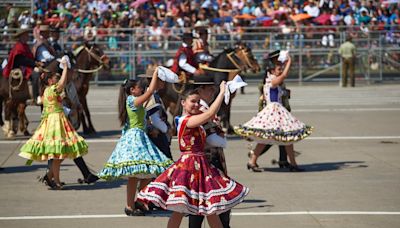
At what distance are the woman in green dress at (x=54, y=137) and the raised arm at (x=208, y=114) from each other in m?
4.23

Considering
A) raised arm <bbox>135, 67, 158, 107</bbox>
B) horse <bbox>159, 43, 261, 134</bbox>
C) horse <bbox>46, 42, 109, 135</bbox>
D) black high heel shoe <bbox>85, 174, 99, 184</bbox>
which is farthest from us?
horse <bbox>46, 42, 109, 135</bbox>

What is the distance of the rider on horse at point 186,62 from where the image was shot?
65.2 ft

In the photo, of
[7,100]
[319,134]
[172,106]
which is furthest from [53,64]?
[319,134]

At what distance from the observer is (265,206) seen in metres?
11.9

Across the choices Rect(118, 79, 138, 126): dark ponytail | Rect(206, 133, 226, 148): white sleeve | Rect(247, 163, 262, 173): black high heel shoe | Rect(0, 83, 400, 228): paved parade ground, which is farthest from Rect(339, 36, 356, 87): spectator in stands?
Rect(206, 133, 226, 148): white sleeve

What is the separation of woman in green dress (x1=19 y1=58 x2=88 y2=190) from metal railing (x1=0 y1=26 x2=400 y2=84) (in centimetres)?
1706

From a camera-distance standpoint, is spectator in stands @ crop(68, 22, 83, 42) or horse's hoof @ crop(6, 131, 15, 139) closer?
horse's hoof @ crop(6, 131, 15, 139)

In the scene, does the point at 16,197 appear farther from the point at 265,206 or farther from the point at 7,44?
the point at 7,44

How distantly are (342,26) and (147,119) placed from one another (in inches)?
827

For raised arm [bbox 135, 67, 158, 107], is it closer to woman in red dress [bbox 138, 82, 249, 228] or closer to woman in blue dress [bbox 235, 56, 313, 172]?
woman in red dress [bbox 138, 82, 249, 228]

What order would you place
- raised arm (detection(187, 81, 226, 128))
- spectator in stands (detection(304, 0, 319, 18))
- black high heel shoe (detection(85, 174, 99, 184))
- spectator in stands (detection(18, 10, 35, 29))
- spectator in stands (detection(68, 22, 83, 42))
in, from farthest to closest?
1. spectator in stands (detection(304, 0, 319, 18))
2. spectator in stands (detection(68, 22, 83, 42))
3. spectator in stands (detection(18, 10, 35, 29))
4. black high heel shoe (detection(85, 174, 99, 184))
5. raised arm (detection(187, 81, 226, 128))

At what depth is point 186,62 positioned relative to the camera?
19.9m

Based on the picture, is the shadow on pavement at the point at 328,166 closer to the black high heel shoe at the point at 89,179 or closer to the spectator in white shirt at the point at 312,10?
the black high heel shoe at the point at 89,179

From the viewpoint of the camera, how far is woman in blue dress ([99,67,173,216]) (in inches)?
426
